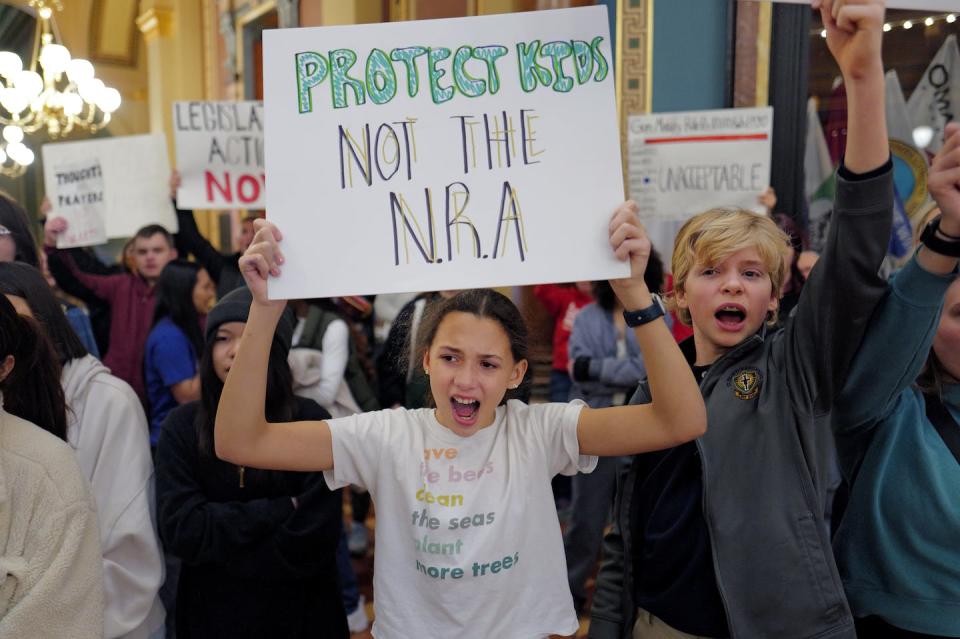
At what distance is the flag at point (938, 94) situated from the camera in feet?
15.3

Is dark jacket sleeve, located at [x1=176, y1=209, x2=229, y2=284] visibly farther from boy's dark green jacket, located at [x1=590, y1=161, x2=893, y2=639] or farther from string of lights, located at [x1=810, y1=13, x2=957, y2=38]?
string of lights, located at [x1=810, y1=13, x2=957, y2=38]

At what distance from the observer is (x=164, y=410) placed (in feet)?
10.8

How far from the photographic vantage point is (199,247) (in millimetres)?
4125

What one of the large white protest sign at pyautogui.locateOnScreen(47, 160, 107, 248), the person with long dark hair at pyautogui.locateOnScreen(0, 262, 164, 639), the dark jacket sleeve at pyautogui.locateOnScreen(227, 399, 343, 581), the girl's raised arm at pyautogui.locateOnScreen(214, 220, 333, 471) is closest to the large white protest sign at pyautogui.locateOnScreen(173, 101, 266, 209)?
the large white protest sign at pyautogui.locateOnScreen(47, 160, 107, 248)

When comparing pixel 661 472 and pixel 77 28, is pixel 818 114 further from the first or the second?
pixel 77 28

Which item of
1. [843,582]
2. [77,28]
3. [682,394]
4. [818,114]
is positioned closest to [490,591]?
[682,394]

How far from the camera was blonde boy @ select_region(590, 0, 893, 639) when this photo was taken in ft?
4.46

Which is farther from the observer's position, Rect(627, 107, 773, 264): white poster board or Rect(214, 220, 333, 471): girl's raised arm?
Rect(627, 107, 773, 264): white poster board

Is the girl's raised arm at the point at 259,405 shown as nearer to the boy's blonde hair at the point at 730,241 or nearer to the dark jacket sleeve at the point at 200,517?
the dark jacket sleeve at the point at 200,517

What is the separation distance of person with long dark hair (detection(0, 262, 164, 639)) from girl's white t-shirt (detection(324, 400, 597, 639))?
0.67 m

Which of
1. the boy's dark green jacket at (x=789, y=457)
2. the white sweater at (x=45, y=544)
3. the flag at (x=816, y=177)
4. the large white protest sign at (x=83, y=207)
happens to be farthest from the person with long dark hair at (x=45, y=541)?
the flag at (x=816, y=177)

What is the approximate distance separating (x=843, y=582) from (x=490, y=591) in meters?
0.71

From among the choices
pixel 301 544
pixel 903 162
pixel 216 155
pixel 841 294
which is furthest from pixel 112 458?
pixel 903 162

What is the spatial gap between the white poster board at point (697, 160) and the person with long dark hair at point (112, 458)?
2.87 metres
